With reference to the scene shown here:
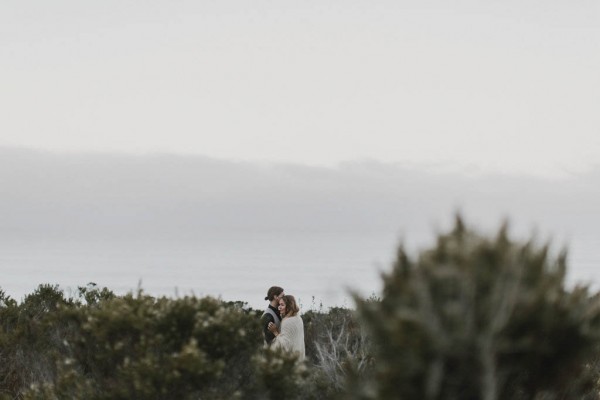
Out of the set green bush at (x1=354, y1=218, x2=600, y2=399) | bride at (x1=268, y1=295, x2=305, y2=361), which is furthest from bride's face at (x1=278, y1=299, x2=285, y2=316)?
green bush at (x1=354, y1=218, x2=600, y2=399)

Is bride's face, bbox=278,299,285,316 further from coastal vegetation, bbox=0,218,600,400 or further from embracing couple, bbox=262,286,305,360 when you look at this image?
coastal vegetation, bbox=0,218,600,400

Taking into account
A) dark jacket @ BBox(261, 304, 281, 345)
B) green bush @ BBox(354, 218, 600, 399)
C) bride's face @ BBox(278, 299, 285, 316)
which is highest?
green bush @ BBox(354, 218, 600, 399)

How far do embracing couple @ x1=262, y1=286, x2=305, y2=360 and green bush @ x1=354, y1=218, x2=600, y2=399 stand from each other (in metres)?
5.52

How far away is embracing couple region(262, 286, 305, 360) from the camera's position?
39.7 feet

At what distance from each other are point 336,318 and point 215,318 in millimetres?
10833

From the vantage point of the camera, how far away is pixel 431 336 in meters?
5.71

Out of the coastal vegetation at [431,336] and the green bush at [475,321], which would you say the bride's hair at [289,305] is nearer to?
the coastal vegetation at [431,336]

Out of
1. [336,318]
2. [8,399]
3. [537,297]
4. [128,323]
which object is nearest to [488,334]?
[537,297]

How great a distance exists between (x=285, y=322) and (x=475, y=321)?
21.6 feet

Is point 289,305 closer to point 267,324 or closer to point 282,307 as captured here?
point 282,307

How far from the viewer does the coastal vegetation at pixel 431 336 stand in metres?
5.79

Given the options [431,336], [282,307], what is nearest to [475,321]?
[431,336]

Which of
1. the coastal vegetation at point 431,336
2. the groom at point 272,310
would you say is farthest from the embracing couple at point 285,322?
the coastal vegetation at point 431,336

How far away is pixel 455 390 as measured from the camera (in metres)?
6.10
